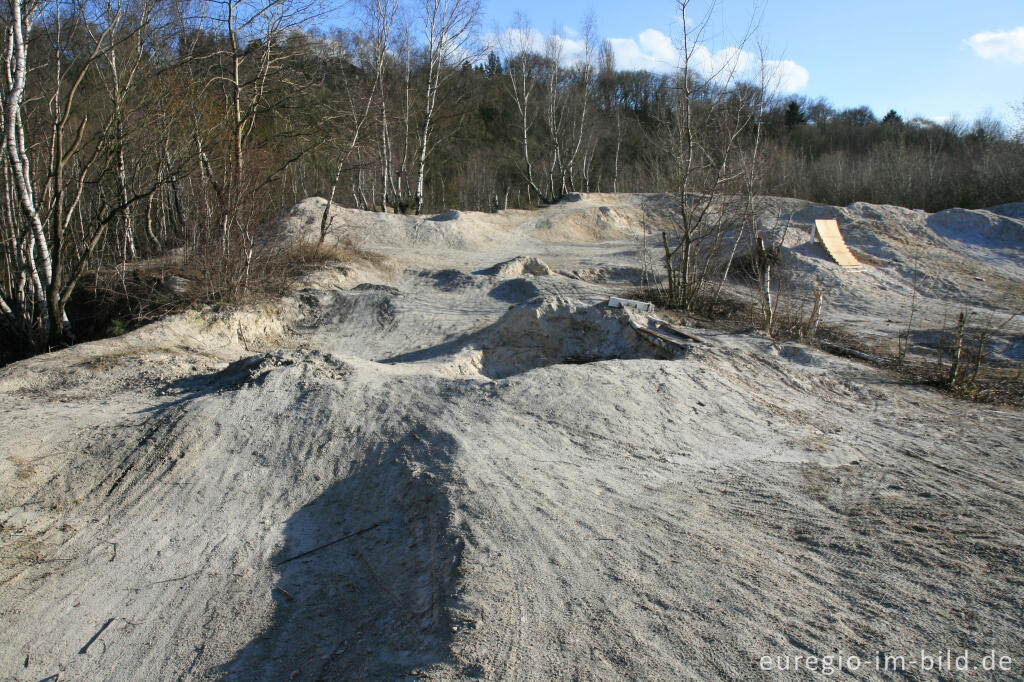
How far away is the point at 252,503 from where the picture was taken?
479cm

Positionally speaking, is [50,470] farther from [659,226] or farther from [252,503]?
[659,226]

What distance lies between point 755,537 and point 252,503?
369 centimetres

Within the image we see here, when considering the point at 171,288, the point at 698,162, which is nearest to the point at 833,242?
the point at 698,162

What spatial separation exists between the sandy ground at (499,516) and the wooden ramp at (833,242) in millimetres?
8330

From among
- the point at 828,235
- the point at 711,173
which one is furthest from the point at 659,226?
the point at 711,173

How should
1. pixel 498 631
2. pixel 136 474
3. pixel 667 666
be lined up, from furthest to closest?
pixel 136 474, pixel 498 631, pixel 667 666

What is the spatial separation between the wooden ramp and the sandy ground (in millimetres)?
8330

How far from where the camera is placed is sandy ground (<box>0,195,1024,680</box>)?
302 cm

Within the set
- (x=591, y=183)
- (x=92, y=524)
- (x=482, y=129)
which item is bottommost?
(x=92, y=524)

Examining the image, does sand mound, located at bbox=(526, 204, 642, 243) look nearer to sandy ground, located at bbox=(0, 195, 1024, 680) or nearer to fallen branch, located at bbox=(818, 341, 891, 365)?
fallen branch, located at bbox=(818, 341, 891, 365)

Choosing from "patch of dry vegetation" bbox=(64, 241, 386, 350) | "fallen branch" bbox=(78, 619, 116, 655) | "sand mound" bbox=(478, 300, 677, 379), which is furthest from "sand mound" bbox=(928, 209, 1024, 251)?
"fallen branch" bbox=(78, 619, 116, 655)

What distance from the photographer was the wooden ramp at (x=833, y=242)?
49.3 feet

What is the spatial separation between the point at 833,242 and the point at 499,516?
1469 cm

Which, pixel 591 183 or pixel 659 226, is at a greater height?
pixel 591 183
